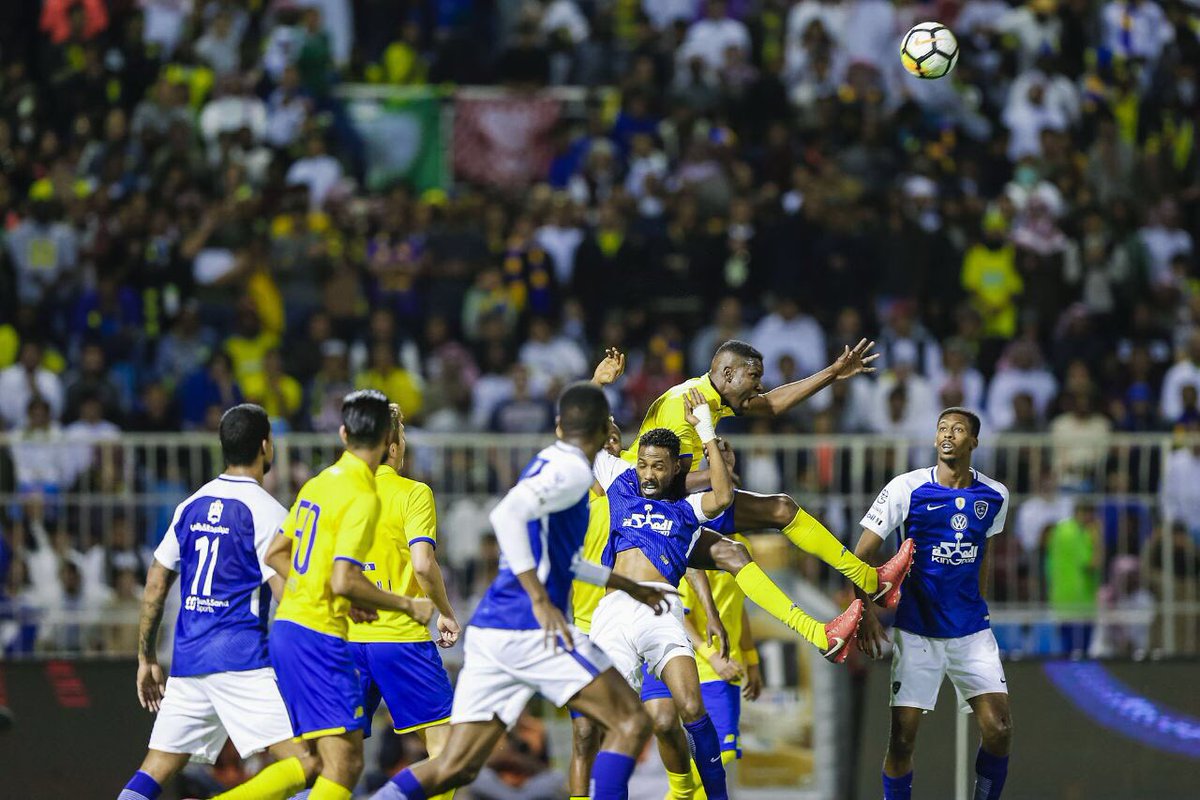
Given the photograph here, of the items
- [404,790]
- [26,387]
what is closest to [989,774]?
[404,790]

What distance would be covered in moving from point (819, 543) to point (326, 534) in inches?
123

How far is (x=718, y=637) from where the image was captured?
10.8 m

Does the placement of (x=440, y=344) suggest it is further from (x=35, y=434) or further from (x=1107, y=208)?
(x=1107, y=208)

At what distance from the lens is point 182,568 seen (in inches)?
375

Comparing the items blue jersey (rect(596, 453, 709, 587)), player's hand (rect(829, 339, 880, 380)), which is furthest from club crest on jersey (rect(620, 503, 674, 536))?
player's hand (rect(829, 339, 880, 380))

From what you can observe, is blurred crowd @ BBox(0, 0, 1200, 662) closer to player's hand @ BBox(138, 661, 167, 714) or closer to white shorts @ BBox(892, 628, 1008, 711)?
white shorts @ BBox(892, 628, 1008, 711)

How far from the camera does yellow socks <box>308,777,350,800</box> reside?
8.98 meters

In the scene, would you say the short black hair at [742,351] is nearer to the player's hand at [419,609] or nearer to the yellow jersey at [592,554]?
the yellow jersey at [592,554]

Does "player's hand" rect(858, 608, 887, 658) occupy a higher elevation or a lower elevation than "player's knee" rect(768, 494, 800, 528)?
lower

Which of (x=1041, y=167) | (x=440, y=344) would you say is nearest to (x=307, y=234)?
(x=440, y=344)

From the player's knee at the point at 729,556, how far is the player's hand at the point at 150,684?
3186 mm

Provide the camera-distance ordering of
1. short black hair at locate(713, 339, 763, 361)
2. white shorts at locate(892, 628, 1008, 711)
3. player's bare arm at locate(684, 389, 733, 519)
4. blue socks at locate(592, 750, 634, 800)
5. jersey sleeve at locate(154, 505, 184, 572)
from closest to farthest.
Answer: blue socks at locate(592, 750, 634, 800)
jersey sleeve at locate(154, 505, 184, 572)
player's bare arm at locate(684, 389, 733, 519)
white shorts at locate(892, 628, 1008, 711)
short black hair at locate(713, 339, 763, 361)

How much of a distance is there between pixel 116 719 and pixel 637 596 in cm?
659

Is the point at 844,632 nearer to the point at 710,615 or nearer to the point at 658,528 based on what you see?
the point at 710,615
